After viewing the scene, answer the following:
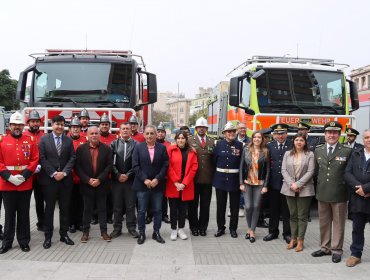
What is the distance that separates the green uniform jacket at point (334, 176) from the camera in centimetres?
562

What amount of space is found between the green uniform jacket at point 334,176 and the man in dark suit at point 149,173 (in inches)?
91.7

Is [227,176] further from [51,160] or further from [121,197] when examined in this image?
[51,160]

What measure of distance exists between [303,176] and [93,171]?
3170 mm

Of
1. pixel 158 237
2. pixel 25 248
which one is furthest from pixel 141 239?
pixel 25 248

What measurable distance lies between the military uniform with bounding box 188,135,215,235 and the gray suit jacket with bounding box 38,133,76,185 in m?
2.00

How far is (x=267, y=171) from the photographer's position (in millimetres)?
6582

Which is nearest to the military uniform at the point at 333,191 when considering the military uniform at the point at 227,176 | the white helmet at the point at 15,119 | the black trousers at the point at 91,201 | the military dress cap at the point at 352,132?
the military uniform at the point at 227,176

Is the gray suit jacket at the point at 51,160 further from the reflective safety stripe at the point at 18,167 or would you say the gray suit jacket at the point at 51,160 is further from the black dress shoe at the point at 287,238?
the black dress shoe at the point at 287,238

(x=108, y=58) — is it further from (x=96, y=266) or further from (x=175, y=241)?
(x=96, y=266)

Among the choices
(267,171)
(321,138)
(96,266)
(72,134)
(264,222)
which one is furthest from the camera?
(321,138)

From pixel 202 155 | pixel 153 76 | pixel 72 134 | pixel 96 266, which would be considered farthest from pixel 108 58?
pixel 96 266

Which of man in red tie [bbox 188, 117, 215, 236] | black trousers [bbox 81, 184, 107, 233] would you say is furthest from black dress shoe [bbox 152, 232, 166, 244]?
black trousers [bbox 81, 184, 107, 233]

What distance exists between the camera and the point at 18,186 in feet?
19.1

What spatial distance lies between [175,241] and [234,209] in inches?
44.3
